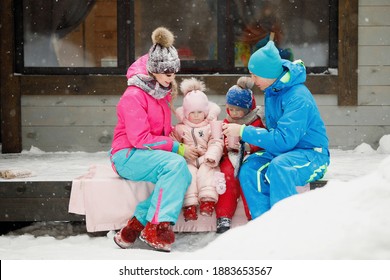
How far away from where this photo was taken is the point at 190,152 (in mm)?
5277

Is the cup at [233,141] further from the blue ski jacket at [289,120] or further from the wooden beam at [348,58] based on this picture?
the wooden beam at [348,58]

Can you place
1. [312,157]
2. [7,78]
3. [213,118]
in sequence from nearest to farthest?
[312,157], [213,118], [7,78]

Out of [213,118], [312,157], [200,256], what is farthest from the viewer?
[213,118]

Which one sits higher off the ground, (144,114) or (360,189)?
(144,114)

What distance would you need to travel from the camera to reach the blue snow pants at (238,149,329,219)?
16.0 feet

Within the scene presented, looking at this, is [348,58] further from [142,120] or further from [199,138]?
[142,120]

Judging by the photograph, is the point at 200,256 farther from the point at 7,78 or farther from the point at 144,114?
the point at 7,78

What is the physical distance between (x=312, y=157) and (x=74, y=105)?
11.2 ft

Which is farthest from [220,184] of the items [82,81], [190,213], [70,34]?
[70,34]

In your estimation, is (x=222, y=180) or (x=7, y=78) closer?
(x=222, y=180)

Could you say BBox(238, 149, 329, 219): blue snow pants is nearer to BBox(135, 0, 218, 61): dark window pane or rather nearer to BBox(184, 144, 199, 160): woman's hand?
BBox(184, 144, 199, 160): woman's hand

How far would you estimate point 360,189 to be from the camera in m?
3.60

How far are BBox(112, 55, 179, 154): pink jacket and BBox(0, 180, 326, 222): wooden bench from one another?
1.97ft

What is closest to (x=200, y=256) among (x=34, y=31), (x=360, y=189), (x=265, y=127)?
(x=360, y=189)
